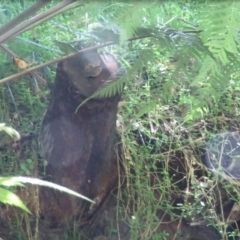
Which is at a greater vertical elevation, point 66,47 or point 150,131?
point 66,47

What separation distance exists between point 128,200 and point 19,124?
0.51 meters

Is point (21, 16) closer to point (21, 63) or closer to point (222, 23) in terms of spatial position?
point (222, 23)

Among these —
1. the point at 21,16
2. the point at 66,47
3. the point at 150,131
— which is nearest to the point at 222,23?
the point at 21,16

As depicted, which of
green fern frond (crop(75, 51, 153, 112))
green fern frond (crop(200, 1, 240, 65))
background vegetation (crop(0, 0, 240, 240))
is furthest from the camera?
background vegetation (crop(0, 0, 240, 240))

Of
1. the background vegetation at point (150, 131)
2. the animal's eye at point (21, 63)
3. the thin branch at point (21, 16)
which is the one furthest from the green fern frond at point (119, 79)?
the thin branch at point (21, 16)

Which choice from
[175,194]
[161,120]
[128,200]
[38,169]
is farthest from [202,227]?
[38,169]

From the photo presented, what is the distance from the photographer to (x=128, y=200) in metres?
1.78

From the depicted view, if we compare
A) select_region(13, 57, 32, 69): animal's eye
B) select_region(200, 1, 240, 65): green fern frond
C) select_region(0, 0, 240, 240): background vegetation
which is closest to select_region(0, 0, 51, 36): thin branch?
select_region(200, 1, 240, 65): green fern frond

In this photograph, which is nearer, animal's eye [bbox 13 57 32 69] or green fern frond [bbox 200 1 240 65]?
green fern frond [bbox 200 1 240 65]

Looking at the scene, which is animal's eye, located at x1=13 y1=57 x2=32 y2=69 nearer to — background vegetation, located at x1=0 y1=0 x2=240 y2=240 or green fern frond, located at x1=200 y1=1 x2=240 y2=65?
background vegetation, located at x1=0 y1=0 x2=240 y2=240

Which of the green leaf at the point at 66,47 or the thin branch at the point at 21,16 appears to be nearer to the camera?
the thin branch at the point at 21,16

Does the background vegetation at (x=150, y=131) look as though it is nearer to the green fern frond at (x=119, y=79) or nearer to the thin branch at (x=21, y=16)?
the green fern frond at (x=119, y=79)

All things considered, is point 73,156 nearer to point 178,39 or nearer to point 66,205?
point 66,205

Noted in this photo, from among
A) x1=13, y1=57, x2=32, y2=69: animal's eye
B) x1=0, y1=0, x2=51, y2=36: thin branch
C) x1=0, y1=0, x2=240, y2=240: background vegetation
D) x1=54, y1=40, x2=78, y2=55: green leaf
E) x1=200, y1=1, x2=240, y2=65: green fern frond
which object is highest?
x1=0, y1=0, x2=51, y2=36: thin branch
